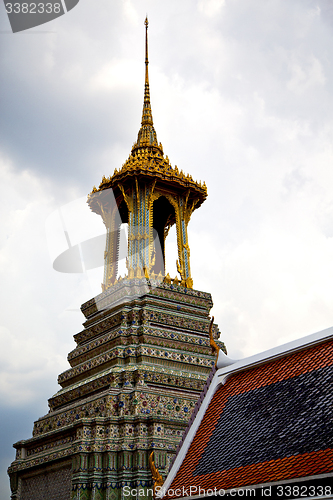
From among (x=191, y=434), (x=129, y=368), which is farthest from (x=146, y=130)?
(x=191, y=434)

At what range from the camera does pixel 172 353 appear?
1667cm

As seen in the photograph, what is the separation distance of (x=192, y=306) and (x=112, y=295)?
2998mm

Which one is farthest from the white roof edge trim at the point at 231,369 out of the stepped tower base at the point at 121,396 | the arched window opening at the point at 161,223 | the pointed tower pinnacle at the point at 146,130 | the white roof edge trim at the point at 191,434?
the pointed tower pinnacle at the point at 146,130

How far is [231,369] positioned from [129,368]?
4795 millimetres

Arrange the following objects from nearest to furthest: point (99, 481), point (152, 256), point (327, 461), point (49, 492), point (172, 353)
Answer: point (327, 461)
point (99, 481)
point (49, 492)
point (172, 353)
point (152, 256)

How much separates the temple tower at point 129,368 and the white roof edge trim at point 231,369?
275 cm

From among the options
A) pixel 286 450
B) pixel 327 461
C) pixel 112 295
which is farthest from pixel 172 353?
pixel 327 461

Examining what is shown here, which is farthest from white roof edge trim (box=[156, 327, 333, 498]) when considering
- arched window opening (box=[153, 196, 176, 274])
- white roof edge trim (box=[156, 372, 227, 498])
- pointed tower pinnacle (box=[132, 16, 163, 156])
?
pointed tower pinnacle (box=[132, 16, 163, 156])

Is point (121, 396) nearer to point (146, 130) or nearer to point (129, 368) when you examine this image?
point (129, 368)

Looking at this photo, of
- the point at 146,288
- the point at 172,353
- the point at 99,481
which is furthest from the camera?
the point at 146,288

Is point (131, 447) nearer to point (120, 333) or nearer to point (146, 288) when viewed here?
point (120, 333)

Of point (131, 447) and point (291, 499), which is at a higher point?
point (131, 447)

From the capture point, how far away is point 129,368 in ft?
51.8

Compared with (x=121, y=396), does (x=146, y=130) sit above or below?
above
